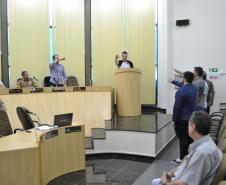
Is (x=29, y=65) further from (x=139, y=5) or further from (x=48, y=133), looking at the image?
(x=48, y=133)

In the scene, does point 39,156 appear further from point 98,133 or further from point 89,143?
point 98,133

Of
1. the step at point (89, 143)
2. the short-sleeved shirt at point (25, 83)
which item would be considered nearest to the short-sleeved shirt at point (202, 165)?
the step at point (89, 143)

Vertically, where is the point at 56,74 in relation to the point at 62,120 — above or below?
above

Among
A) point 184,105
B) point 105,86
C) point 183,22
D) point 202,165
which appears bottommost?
point 202,165

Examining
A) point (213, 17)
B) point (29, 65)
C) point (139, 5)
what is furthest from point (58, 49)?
point (213, 17)

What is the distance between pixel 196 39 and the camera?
7871mm

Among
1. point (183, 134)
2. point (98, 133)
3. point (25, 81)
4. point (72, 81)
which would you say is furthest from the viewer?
point (72, 81)

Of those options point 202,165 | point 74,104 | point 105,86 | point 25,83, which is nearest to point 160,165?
point 74,104

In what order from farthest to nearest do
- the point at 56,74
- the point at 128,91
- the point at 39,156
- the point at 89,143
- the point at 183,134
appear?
the point at 56,74
the point at 128,91
the point at 89,143
the point at 183,134
the point at 39,156

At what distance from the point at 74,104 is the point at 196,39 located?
3942 millimetres

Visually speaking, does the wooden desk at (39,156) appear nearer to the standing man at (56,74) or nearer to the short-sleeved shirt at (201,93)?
the short-sleeved shirt at (201,93)

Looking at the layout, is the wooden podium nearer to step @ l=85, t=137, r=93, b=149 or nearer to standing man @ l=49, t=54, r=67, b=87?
step @ l=85, t=137, r=93, b=149

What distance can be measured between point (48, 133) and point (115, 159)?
5.80ft

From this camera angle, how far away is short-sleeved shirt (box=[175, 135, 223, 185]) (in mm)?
2021
